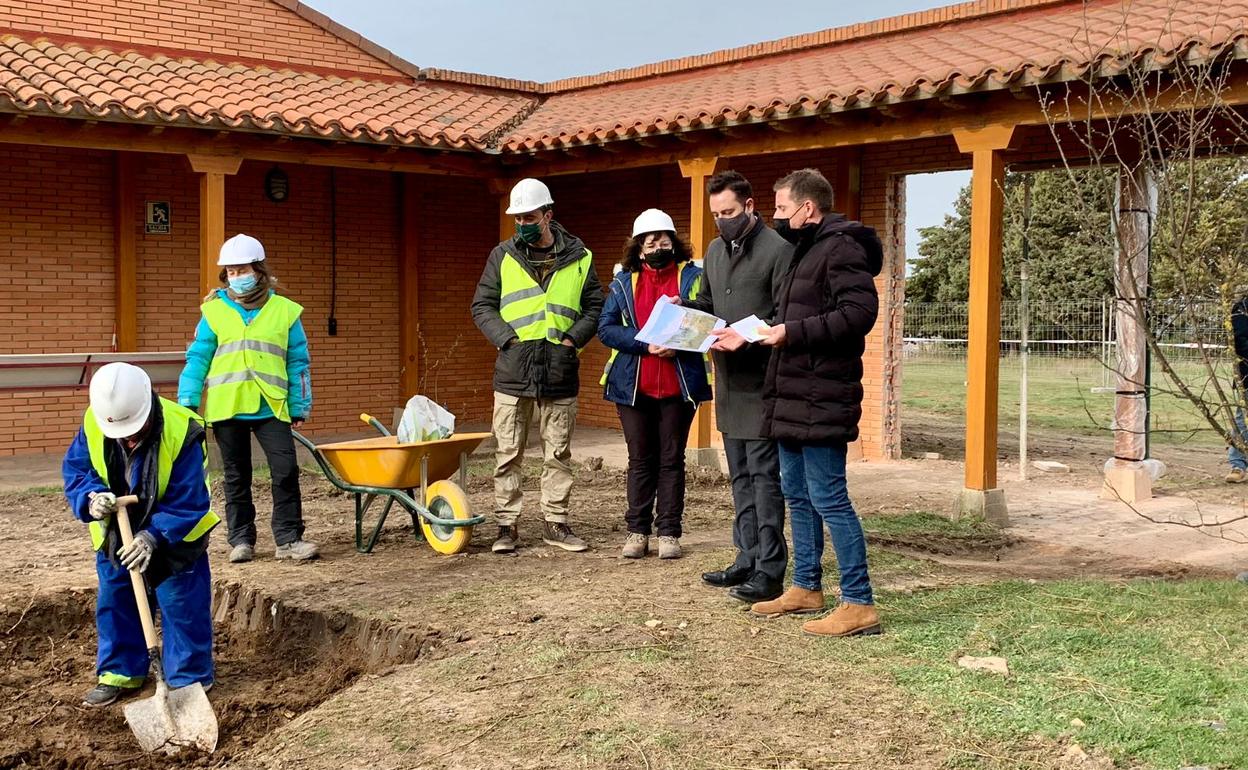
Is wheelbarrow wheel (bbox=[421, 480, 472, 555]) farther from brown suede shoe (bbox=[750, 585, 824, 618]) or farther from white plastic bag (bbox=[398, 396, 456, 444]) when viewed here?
brown suede shoe (bbox=[750, 585, 824, 618])

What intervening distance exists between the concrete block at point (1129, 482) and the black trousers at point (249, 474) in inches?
250

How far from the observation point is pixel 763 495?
5496 mm

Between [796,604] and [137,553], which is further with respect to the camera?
[796,604]

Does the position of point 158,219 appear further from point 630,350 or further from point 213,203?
point 630,350

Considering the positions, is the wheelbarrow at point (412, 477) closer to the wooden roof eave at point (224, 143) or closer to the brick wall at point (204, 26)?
the wooden roof eave at point (224, 143)

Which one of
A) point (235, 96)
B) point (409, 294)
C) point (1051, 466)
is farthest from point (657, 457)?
point (409, 294)

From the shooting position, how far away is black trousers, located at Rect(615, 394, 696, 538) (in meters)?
6.41

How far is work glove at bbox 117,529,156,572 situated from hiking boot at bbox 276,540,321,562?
2.24m

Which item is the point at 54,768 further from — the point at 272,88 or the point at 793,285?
the point at 272,88

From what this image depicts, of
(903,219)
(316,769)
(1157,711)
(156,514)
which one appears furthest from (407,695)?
(903,219)

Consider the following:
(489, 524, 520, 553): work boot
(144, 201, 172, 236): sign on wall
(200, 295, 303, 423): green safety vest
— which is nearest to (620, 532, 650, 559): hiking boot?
(489, 524, 520, 553): work boot

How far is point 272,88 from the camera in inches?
461

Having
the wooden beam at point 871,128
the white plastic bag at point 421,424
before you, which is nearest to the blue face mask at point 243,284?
the white plastic bag at point 421,424

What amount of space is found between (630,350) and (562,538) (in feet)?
4.37
